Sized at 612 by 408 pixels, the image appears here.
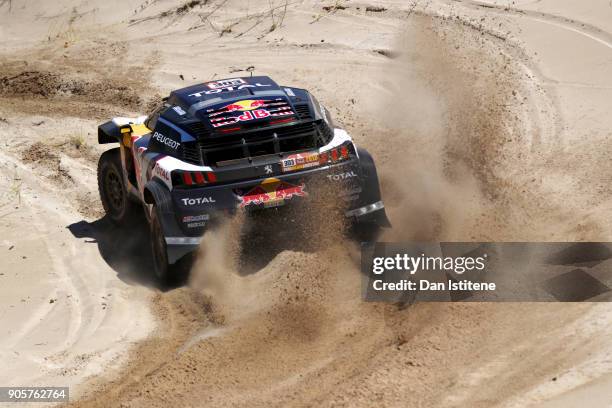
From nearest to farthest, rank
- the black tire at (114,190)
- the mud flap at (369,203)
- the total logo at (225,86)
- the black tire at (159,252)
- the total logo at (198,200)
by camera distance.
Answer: the total logo at (198,200), the black tire at (159,252), the mud flap at (369,203), the total logo at (225,86), the black tire at (114,190)

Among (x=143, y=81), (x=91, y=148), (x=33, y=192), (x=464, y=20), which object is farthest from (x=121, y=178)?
(x=464, y=20)

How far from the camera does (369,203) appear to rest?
32.4 feet

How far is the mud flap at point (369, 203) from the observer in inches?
387

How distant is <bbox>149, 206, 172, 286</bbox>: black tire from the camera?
9.72 metres

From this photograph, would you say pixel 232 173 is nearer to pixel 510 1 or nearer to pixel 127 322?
pixel 127 322

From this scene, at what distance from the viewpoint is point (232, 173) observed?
9.52 m

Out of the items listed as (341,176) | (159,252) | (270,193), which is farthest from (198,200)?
(341,176)

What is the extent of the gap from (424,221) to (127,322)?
10.4ft

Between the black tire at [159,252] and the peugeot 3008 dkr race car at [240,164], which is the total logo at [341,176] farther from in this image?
the black tire at [159,252]

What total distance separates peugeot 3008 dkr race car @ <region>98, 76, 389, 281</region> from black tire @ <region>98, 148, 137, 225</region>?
1267 mm

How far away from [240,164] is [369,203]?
1.33 m

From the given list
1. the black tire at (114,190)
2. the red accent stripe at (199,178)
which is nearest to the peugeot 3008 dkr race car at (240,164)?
the red accent stripe at (199,178)

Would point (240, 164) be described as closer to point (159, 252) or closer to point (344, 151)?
point (344, 151)

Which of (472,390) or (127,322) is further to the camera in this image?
(127,322)
